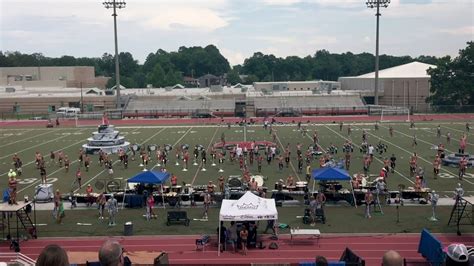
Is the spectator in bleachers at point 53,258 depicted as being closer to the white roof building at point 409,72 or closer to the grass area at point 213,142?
the grass area at point 213,142

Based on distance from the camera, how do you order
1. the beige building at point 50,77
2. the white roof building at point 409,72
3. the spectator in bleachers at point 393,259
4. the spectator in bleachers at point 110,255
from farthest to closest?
the beige building at point 50,77
the white roof building at point 409,72
the spectator in bleachers at point 393,259
the spectator in bleachers at point 110,255

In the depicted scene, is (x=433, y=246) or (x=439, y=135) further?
(x=439, y=135)

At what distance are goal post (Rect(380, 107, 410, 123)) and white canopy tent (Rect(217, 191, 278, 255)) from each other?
156 ft

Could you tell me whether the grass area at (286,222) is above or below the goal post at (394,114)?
below

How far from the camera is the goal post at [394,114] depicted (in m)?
62.7

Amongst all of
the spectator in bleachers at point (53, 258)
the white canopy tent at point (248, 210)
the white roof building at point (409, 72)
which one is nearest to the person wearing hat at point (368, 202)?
the white canopy tent at point (248, 210)

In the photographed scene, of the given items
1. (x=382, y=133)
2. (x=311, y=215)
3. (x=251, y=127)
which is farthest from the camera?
(x=251, y=127)

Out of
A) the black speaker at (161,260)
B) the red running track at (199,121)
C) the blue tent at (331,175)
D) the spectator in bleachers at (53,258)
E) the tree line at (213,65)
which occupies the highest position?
the tree line at (213,65)

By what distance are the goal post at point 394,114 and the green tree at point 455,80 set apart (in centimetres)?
1009

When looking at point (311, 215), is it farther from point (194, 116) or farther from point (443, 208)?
point (194, 116)

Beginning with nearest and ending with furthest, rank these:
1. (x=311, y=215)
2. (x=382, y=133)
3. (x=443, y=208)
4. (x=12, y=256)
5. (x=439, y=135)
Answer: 1. (x=12, y=256)
2. (x=311, y=215)
3. (x=443, y=208)
4. (x=439, y=135)
5. (x=382, y=133)

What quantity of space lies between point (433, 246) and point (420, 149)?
2481cm

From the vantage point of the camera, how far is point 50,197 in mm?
23469

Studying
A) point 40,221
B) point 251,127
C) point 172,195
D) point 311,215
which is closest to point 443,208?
point 311,215
